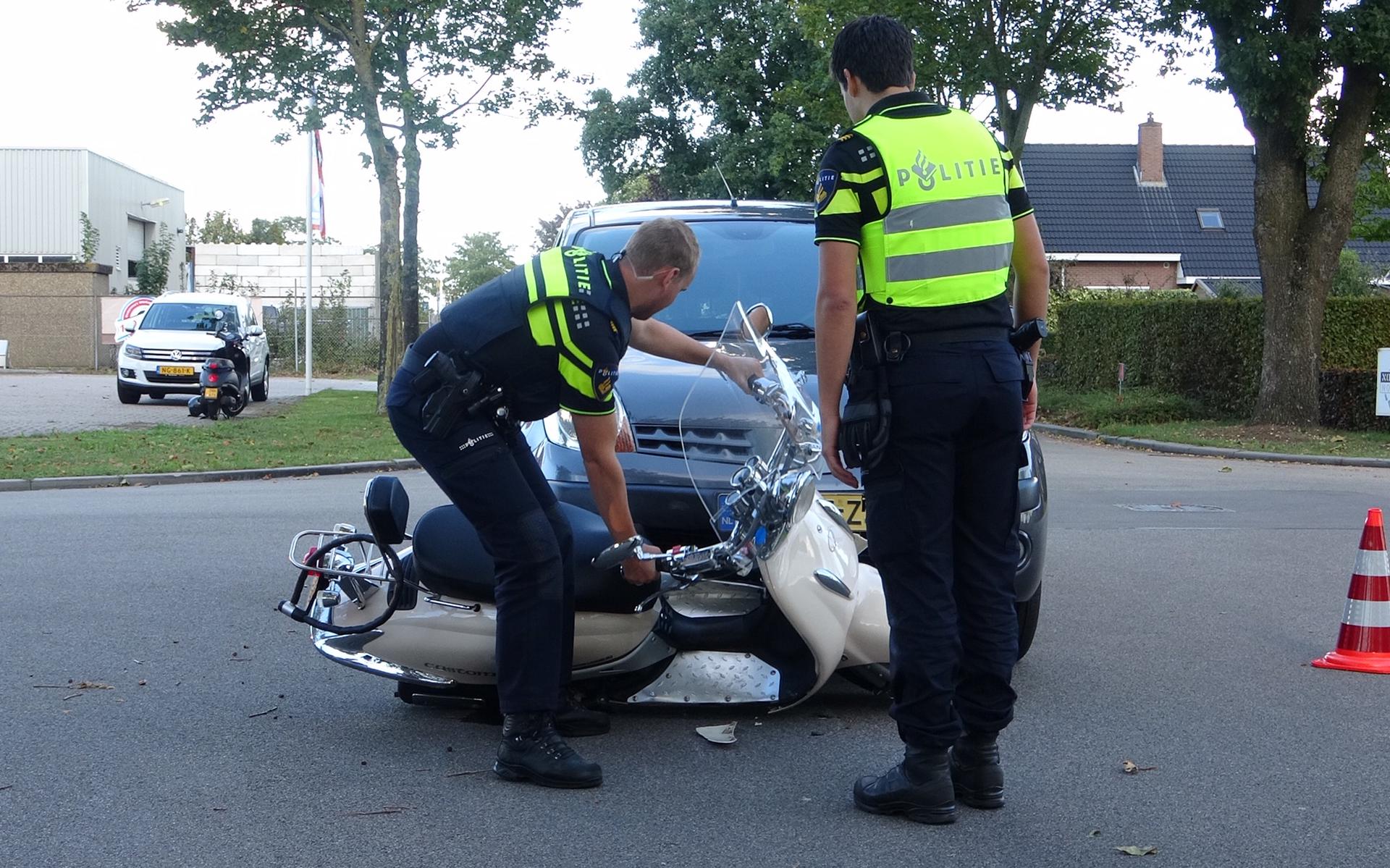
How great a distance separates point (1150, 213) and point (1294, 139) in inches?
1158

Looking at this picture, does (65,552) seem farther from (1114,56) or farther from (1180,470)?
(1114,56)

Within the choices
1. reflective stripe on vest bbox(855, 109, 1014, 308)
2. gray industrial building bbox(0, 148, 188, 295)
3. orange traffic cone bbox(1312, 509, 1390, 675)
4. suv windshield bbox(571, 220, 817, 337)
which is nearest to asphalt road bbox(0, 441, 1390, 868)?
orange traffic cone bbox(1312, 509, 1390, 675)

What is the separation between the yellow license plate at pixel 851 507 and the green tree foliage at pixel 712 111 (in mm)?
32906

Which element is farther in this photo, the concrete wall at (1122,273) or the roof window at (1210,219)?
the roof window at (1210,219)

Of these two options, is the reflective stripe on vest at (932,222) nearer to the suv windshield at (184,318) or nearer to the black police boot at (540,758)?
the black police boot at (540,758)

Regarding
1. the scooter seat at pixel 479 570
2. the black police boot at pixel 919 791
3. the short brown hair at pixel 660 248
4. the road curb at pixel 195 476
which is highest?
the short brown hair at pixel 660 248

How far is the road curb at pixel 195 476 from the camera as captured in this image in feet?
41.9

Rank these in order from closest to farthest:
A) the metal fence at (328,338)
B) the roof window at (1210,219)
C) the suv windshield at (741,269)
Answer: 1. the suv windshield at (741,269)
2. the metal fence at (328,338)
3. the roof window at (1210,219)

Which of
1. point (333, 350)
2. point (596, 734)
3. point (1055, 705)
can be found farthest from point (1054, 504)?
point (333, 350)

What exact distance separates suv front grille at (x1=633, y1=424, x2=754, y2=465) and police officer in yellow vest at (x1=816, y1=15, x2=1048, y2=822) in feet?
3.08

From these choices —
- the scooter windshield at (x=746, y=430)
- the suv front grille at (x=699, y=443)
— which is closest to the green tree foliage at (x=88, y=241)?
the suv front grille at (x=699, y=443)

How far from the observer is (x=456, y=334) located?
423 centimetres

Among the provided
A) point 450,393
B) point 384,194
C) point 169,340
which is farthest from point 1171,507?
point 169,340

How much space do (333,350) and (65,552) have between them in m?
34.8
